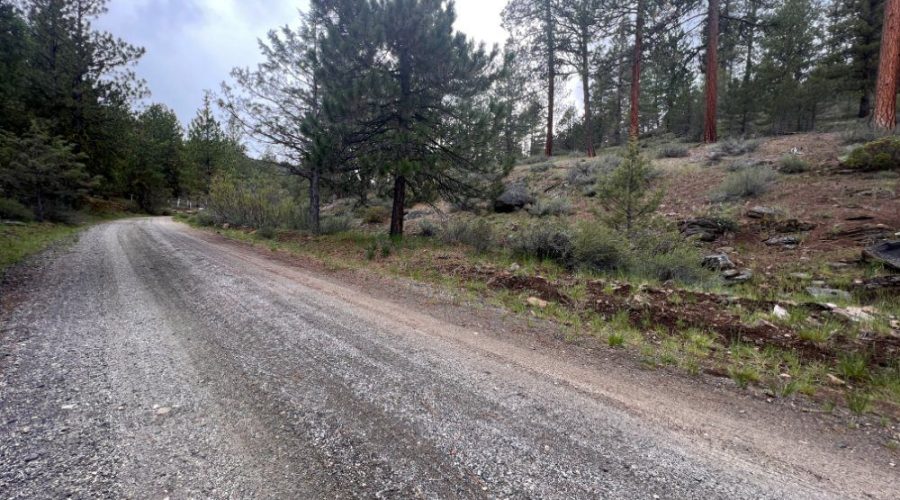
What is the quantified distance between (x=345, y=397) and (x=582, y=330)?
280 centimetres

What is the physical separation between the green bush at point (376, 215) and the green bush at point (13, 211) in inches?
560

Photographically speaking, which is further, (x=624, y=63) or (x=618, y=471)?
(x=624, y=63)

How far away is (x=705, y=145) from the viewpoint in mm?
15883

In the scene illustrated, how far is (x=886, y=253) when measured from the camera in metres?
5.57

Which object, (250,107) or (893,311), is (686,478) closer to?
(893,311)

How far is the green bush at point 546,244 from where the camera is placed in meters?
7.19

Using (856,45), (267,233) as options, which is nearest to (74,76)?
(267,233)

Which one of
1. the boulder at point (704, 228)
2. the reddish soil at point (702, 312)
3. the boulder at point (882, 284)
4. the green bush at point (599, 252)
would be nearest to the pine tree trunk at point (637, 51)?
the boulder at point (704, 228)

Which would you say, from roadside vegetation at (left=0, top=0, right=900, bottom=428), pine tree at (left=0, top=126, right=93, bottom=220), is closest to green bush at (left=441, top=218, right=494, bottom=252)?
roadside vegetation at (left=0, top=0, right=900, bottom=428)

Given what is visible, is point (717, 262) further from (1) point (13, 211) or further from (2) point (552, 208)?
(1) point (13, 211)

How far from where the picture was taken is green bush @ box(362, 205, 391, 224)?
17328 millimetres

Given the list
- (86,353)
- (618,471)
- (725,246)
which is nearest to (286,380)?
(86,353)

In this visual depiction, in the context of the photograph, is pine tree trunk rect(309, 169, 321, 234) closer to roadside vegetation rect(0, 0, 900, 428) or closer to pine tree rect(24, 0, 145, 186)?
roadside vegetation rect(0, 0, 900, 428)

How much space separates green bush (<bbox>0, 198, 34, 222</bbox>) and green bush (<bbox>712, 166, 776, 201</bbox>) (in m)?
26.3
